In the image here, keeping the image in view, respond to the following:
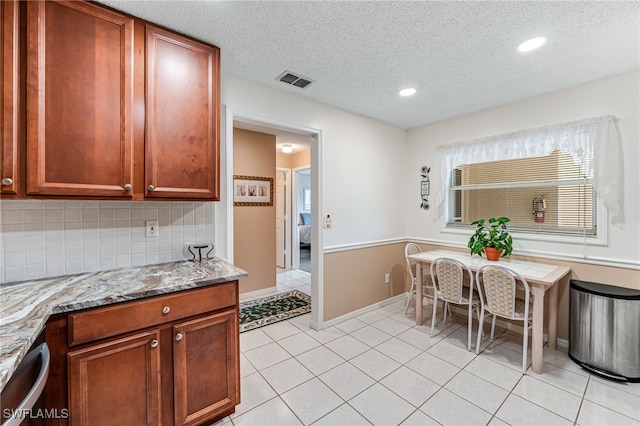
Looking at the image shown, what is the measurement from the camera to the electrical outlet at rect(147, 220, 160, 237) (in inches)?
75.7

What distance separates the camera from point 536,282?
85.0 inches

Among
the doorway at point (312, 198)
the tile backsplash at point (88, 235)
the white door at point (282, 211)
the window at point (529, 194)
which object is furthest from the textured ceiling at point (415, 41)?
the white door at point (282, 211)

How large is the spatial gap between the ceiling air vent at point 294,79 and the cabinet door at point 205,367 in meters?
1.93

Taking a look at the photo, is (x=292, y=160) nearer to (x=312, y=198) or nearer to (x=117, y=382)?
(x=312, y=198)

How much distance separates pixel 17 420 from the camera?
0.86 metres

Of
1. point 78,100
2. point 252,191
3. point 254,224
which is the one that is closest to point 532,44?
point 78,100

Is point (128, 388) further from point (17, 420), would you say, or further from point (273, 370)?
point (273, 370)

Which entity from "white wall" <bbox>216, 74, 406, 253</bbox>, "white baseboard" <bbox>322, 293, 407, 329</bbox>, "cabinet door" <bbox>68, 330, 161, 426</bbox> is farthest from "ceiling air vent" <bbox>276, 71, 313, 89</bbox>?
"white baseboard" <bbox>322, 293, 407, 329</bbox>

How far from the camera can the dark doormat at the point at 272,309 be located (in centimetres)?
316

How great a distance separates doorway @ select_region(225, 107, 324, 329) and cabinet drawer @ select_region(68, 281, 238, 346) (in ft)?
2.13

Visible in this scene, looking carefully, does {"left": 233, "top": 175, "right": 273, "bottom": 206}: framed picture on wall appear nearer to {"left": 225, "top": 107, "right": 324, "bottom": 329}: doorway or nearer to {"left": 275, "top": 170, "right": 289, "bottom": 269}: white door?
{"left": 225, "top": 107, "right": 324, "bottom": 329}: doorway

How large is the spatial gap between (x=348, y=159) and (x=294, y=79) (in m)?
1.14

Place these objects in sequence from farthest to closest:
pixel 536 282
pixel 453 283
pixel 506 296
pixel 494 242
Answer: pixel 494 242 < pixel 453 283 < pixel 506 296 < pixel 536 282

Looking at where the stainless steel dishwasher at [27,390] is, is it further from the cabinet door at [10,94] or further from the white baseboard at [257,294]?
the white baseboard at [257,294]
